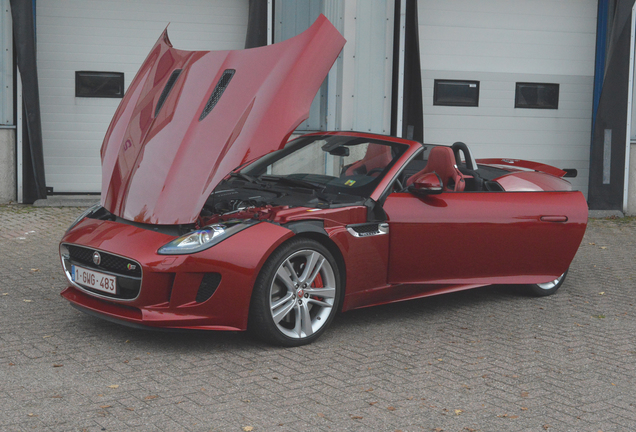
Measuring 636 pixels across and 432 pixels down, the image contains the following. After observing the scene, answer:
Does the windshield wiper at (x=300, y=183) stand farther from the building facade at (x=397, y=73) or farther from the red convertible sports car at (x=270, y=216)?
the building facade at (x=397, y=73)

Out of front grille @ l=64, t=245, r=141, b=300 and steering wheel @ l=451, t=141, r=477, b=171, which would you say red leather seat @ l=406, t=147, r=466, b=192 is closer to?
steering wheel @ l=451, t=141, r=477, b=171

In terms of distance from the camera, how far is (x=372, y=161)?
5.41 m

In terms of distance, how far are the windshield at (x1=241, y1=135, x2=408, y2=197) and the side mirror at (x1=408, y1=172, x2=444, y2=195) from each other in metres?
0.27

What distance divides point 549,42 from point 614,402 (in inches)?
379

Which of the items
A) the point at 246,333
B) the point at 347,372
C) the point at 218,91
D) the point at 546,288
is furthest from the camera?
the point at 546,288

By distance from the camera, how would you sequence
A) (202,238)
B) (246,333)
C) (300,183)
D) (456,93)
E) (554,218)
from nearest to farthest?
1. (202,238)
2. (246,333)
3. (300,183)
4. (554,218)
5. (456,93)

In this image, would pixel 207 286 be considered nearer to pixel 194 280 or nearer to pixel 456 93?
pixel 194 280

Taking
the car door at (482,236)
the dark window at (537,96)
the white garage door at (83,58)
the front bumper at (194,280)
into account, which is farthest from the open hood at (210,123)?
the dark window at (537,96)

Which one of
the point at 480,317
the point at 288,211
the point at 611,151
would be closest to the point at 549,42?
the point at 611,151

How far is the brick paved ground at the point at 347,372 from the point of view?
3.51m

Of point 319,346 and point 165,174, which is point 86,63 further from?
point 319,346

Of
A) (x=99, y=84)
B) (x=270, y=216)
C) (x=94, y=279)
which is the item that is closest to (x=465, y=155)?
(x=270, y=216)

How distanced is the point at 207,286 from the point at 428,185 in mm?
1768

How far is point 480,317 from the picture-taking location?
5566 mm
